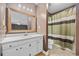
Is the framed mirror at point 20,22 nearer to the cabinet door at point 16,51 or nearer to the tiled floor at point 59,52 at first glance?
the cabinet door at point 16,51

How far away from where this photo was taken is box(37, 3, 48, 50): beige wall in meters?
1.33

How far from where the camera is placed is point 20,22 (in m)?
1.32

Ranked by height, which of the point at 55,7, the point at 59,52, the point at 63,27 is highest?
the point at 55,7

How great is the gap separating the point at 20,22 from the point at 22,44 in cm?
27

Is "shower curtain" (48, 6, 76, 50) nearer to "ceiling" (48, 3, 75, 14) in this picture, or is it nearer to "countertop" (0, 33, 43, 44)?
"ceiling" (48, 3, 75, 14)

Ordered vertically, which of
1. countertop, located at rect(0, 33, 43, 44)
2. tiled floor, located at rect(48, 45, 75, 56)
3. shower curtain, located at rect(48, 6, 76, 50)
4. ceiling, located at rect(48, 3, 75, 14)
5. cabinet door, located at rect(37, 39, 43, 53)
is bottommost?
tiled floor, located at rect(48, 45, 75, 56)

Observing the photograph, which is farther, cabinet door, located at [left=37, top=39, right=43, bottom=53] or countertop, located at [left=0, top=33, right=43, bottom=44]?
cabinet door, located at [left=37, top=39, right=43, bottom=53]

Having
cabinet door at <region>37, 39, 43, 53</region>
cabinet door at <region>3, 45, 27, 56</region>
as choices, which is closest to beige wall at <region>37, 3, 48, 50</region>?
cabinet door at <region>37, 39, 43, 53</region>

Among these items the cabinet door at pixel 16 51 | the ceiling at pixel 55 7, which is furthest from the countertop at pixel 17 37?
the ceiling at pixel 55 7

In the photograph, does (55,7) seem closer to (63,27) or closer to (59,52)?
(63,27)

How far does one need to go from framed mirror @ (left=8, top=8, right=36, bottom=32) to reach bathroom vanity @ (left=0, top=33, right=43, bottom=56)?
0.24ft

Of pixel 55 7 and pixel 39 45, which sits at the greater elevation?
pixel 55 7

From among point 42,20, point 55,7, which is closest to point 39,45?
point 42,20

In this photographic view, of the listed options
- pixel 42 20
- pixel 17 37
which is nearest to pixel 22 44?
pixel 17 37
